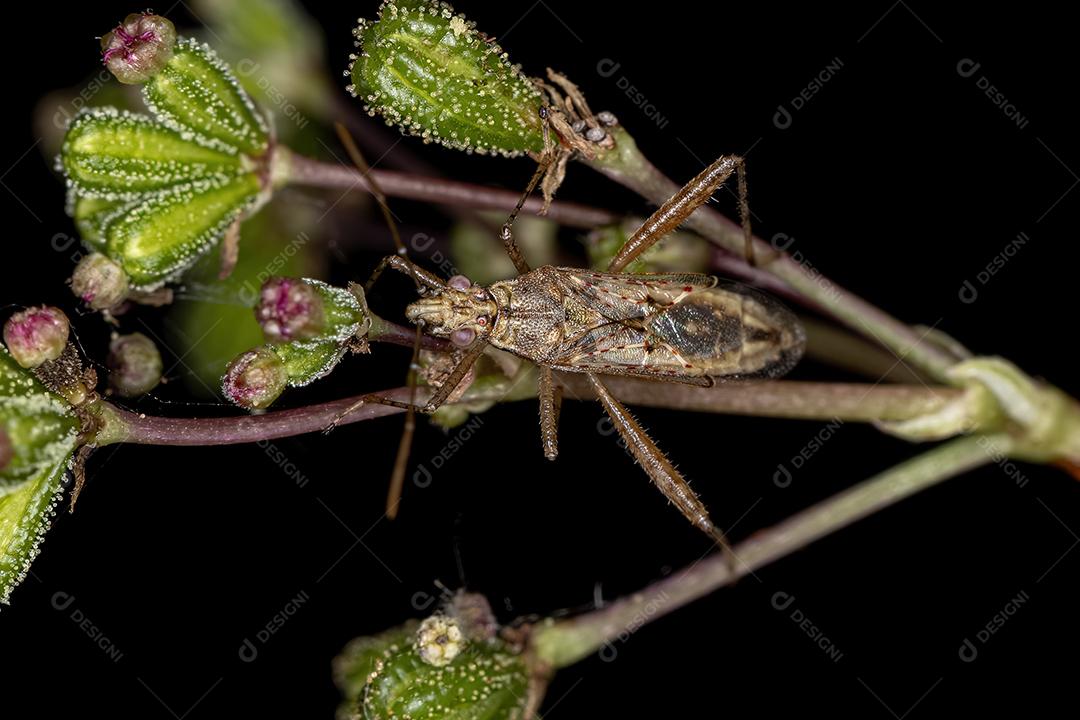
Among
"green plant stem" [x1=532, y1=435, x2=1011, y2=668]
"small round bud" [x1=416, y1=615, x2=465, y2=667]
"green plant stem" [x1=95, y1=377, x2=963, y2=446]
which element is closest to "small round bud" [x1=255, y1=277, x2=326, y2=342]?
"green plant stem" [x1=95, y1=377, x2=963, y2=446]

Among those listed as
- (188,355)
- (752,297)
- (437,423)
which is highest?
(752,297)

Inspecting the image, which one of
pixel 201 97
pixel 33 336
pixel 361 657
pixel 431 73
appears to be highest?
pixel 431 73

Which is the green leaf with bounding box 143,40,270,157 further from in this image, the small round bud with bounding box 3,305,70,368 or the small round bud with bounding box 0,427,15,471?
the small round bud with bounding box 0,427,15,471

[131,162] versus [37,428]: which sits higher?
[131,162]

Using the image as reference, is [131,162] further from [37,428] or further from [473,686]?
[473,686]

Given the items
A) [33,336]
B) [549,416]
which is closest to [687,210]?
[549,416]

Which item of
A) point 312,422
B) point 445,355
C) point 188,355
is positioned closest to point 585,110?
point 445,355

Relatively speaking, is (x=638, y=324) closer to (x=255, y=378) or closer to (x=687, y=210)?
(x=687, y=210)
